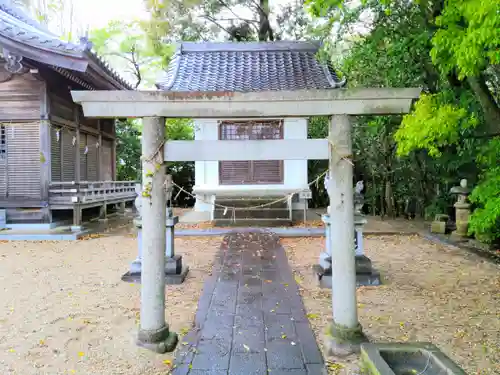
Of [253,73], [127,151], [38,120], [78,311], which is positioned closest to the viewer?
[78,311]

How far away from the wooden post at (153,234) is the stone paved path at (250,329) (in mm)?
401

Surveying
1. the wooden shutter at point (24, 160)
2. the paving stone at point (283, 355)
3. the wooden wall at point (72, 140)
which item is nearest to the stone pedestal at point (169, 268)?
the paving stone at point (283, 355)

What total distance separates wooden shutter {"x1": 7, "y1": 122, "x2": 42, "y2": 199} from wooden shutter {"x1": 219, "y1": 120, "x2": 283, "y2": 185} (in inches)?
235

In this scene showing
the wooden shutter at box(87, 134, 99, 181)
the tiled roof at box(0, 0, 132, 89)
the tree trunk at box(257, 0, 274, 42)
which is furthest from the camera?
the tree trunk at box(257, 0, 274, 42)

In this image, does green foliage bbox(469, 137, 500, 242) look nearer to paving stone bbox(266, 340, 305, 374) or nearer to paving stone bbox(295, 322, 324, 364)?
paving stone bbox(295, 322, 324, 364)

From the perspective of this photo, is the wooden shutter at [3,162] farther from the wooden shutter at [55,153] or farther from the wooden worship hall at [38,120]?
the wooden shutter at [55,153]

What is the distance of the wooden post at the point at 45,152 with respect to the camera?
10148 mm

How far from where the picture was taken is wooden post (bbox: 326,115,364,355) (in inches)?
151

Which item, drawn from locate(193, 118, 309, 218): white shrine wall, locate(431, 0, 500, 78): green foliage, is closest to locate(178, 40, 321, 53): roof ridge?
locate(431, 0, 500, 78): green foliage

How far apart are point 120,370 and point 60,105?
9.77 metres

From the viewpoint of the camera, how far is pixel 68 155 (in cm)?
1153

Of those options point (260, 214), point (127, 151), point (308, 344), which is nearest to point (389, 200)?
point (260, 214)

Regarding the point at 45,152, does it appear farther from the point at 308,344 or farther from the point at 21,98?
the point at 308,344

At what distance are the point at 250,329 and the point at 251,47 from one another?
723cm
